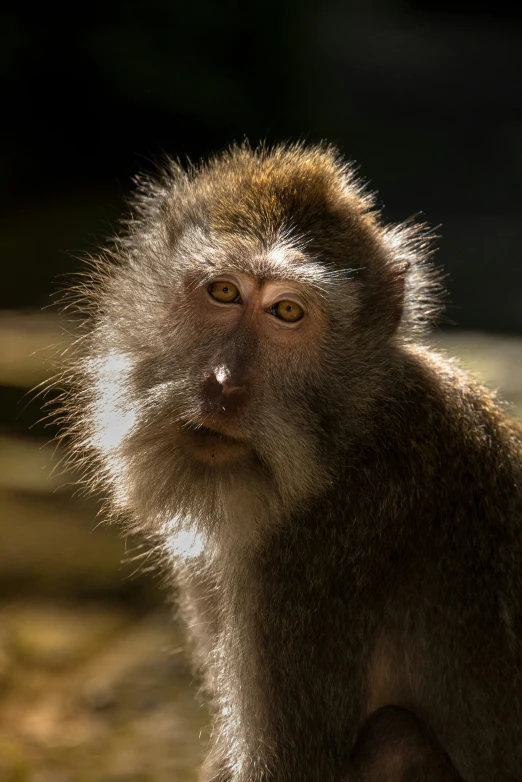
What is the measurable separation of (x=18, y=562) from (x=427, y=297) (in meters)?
2.26

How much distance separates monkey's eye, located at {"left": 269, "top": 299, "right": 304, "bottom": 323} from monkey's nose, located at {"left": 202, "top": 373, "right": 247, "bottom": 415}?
0.75ft

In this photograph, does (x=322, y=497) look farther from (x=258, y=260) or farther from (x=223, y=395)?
(x=258, y=260)

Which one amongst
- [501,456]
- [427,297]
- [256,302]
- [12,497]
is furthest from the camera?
[12,497]

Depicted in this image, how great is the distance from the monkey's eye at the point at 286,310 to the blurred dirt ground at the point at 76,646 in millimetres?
1080

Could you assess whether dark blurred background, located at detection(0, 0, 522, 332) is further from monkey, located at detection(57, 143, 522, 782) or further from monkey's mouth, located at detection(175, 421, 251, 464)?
monkey's mouth, located at detection(175, 421, 251, 464)

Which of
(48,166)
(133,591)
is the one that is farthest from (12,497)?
(48,166)

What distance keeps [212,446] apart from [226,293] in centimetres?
38

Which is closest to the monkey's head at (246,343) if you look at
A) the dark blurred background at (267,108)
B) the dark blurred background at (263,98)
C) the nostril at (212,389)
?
the nostril at (212,389)

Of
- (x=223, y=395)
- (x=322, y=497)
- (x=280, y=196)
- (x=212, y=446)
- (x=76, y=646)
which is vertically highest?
(x=280, y=196)

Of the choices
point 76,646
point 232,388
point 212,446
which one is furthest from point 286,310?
point 76,646

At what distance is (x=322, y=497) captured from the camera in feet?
7.88

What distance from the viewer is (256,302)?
235 centimetres

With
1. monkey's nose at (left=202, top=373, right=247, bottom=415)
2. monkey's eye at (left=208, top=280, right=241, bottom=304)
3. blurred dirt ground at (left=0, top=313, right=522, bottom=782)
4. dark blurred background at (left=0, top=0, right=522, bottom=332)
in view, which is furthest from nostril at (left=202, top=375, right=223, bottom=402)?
dark blurred background at (left=0, top=0, right=522, bottom=332)

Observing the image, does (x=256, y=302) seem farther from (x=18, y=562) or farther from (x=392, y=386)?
(x=18, y=562)
